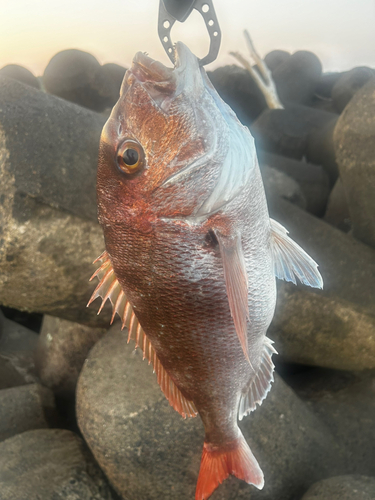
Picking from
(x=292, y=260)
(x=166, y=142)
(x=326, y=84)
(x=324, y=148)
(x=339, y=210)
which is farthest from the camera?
(x=326, y=84)

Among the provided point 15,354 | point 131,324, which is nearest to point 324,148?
point 131,324

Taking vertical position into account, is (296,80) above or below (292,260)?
above

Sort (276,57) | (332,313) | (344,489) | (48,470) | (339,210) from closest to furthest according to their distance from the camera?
(344,489) < (48,470) < (332,313) < (339,210) < (276,57)

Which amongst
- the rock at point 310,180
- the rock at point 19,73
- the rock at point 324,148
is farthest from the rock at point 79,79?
the rock at point 324,148

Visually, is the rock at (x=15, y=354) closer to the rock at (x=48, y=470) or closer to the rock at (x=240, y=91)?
the rock at (x=48, y=470)

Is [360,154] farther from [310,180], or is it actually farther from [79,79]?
[79,79]

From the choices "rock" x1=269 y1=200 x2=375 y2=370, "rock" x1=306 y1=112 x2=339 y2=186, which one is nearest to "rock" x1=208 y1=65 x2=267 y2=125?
"rock" x1=306 y1=112 x2=339 y2=186
